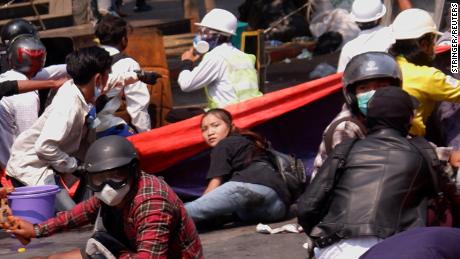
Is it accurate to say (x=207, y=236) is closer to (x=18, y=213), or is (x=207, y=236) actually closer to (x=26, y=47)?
(x=18, y=213)

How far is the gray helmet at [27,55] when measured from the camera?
9.17m

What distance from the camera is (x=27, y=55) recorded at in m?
9.19

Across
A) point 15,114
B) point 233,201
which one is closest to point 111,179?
point 233,201

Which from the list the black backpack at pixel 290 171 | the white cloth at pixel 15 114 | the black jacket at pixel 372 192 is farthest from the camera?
the white cloth at pixel 15 114

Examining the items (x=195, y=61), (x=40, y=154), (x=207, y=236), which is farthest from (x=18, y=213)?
(x=195, y=61)

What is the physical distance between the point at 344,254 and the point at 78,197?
140 inches

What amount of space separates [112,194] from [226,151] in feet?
8.57

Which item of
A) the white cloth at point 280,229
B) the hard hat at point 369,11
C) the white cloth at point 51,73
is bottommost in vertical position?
the white cloth at point 280,229

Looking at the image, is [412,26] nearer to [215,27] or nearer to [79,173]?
[215,27]

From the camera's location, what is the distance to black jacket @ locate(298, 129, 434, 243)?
543 cm

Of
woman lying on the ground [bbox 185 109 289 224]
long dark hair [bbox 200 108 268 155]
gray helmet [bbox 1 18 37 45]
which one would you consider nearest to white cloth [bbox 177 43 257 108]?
long dark hair [bbox 200 108 268 155]

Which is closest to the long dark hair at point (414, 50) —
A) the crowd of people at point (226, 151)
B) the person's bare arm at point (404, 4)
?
the crowd of people at point (226, 151)

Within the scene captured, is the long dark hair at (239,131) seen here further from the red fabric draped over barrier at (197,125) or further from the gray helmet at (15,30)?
the gray helmet at (15,30)

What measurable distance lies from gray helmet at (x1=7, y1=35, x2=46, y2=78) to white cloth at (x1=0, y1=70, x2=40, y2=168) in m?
0.08
